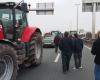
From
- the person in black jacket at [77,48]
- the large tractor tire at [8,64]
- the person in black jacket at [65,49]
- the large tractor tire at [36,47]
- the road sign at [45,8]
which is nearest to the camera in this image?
the large tractor tire at [8,64]

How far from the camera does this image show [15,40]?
1411 centimetres

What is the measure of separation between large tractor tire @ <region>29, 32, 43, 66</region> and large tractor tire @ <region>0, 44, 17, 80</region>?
4.36m

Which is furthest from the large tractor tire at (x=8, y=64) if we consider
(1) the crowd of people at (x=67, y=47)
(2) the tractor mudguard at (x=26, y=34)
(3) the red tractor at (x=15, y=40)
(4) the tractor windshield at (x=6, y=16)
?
(1) the crowd of people at (x=67, y=47)

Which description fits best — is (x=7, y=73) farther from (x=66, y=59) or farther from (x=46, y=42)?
(x=46, y=42)

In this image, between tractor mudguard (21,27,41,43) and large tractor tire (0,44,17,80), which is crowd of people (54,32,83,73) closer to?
tractor mudguard (21,27,41,43)

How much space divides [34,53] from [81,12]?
73.5 m

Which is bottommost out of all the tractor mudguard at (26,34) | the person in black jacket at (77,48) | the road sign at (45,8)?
the person in black jacket at (77,48)

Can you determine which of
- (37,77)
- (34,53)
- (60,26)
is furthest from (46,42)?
(60,26)

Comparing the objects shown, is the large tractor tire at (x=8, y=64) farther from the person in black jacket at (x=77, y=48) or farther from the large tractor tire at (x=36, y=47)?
the person in black jacket at (x=77, y=48)

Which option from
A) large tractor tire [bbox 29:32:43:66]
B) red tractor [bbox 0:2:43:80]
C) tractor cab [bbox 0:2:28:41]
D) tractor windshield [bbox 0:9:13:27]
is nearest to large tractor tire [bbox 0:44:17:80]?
red tractor [bbox 0:2:43:80]

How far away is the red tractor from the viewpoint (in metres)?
11.2

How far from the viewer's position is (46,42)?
42.7 m

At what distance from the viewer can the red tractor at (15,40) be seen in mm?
11227

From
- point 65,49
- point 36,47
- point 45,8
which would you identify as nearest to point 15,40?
point 65,49
